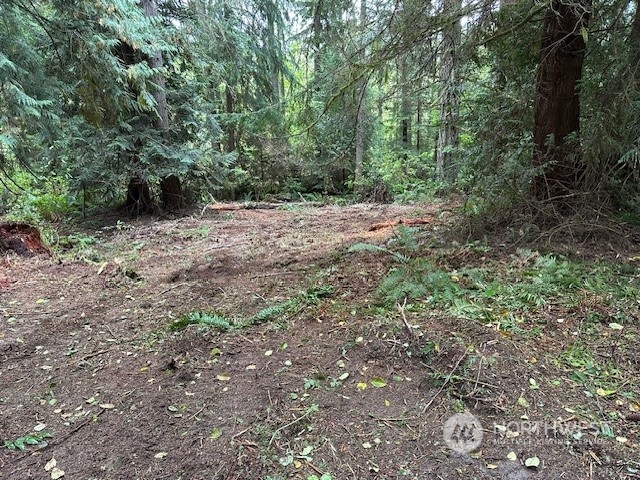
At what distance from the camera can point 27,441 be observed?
2492 millimetres

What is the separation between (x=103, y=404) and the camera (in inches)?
111

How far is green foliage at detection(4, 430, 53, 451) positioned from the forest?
1 centimetres

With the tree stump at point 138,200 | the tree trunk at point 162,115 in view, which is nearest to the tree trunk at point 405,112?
the tree trunk at point 162,115

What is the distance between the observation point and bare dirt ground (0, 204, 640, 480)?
212 centimetres

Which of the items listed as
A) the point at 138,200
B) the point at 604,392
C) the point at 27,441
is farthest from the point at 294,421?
the point at 138,200

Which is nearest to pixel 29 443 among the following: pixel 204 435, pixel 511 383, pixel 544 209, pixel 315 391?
pixel 204 435

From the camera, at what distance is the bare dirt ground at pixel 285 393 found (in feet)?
6.95

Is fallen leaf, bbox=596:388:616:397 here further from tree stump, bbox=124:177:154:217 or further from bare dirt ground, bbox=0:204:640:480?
tree stump, bbox=124:177:154:217

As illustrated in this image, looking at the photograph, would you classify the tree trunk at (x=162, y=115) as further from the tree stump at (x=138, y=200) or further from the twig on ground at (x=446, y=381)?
the twig on ground at (x=446, y=381)

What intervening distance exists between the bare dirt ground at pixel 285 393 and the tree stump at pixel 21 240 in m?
1.82

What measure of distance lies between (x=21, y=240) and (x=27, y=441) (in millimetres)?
4780

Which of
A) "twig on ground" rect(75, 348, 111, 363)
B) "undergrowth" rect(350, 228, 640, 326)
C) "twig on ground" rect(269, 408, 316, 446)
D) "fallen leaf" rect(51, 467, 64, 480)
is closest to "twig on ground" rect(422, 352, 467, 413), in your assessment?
"undergrowth" rect(350, 228, 640, 326)

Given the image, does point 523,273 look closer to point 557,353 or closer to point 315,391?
point 557,353

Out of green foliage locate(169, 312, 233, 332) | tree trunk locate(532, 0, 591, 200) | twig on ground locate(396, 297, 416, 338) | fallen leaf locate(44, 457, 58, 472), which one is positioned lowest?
fallen leaf locate(44, 457, 58, 472)
